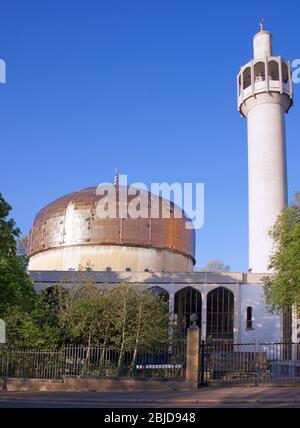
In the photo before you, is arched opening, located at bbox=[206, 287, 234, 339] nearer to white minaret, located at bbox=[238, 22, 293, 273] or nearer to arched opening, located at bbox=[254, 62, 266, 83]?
white minaret, located at bbox=[238, 22, 293, 273]

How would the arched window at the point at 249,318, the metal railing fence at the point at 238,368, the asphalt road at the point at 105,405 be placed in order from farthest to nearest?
the arched window at the point at 249,318 → the metal railing fence at the point at 238,368 → the asphalt road at the point at 105,405

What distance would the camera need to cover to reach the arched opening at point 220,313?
1697 inches

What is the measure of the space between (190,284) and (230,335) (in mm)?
4893

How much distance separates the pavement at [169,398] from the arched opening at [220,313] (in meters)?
22.6

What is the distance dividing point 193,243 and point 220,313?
11.8 meters

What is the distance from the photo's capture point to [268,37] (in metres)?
50.0

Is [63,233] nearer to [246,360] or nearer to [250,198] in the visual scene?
[250,198]

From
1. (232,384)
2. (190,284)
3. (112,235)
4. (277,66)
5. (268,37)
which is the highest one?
(268,37)

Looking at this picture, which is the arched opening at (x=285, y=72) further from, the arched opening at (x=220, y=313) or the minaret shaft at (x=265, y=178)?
the arched opening at (x=220, y=313)

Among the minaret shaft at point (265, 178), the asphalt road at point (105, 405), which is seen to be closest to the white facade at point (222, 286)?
the minaret shaft at point (265, 178)

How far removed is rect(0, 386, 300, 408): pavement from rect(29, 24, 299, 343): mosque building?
2005 cm

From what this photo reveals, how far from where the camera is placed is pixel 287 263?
26.1m

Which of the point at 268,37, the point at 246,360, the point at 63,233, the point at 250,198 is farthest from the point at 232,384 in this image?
the point at 268,37

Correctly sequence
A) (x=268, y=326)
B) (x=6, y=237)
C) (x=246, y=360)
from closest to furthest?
(x=6, y=237) < (x=246, y=360) < (x=268, y=326)
